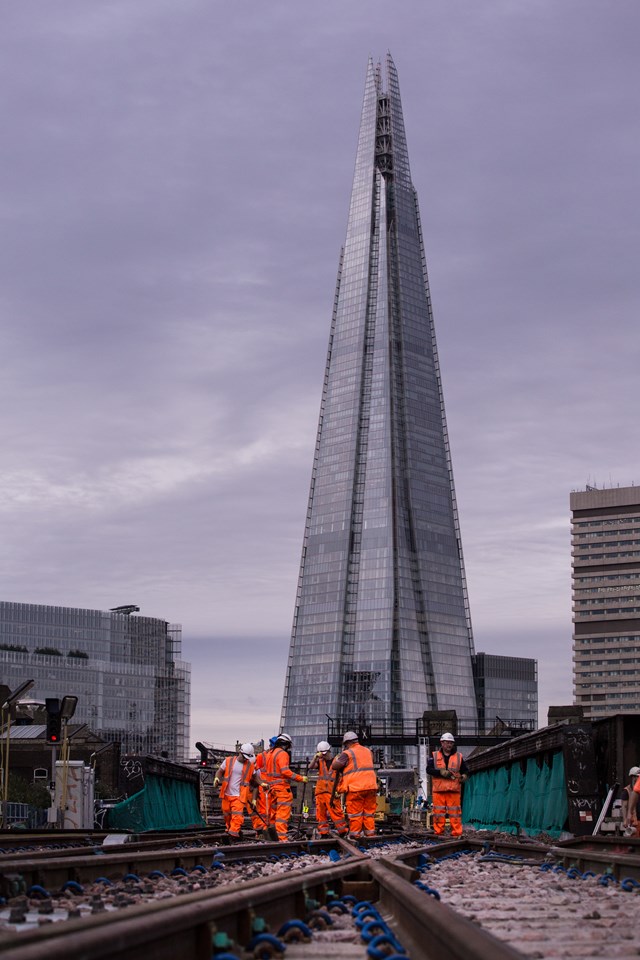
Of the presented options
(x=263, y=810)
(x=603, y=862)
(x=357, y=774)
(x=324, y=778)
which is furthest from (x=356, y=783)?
(x=603, y=862)

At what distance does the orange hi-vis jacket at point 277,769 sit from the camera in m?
22.4

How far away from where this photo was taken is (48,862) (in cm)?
1029

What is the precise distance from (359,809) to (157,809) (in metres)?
11.7

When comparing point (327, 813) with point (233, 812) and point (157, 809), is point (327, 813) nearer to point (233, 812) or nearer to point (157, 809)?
point (233, 812)

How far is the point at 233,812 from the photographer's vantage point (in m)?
23.0

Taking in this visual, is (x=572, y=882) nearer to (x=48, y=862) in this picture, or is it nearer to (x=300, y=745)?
(x=48, y=862)

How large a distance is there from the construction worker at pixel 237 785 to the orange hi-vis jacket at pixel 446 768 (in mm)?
3197

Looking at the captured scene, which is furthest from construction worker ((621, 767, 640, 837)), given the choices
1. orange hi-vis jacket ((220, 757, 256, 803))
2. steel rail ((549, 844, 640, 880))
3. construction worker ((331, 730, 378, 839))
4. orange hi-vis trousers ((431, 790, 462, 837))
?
orange hi-vis jacket ((220, 757, 256, 803))

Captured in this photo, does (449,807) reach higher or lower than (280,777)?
lower

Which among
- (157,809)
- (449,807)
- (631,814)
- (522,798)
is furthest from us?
(157,809)

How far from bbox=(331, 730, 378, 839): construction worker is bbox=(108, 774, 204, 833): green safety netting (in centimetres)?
826

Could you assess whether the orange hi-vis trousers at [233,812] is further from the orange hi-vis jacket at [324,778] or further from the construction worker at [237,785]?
the orange hi-vis jacket at [324,778]

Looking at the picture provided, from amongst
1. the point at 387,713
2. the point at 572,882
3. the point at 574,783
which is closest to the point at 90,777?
the point at 574,783

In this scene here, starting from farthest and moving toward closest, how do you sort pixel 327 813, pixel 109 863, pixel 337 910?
pixel 327 813 < pixel 109 863 < pixel 337 910
